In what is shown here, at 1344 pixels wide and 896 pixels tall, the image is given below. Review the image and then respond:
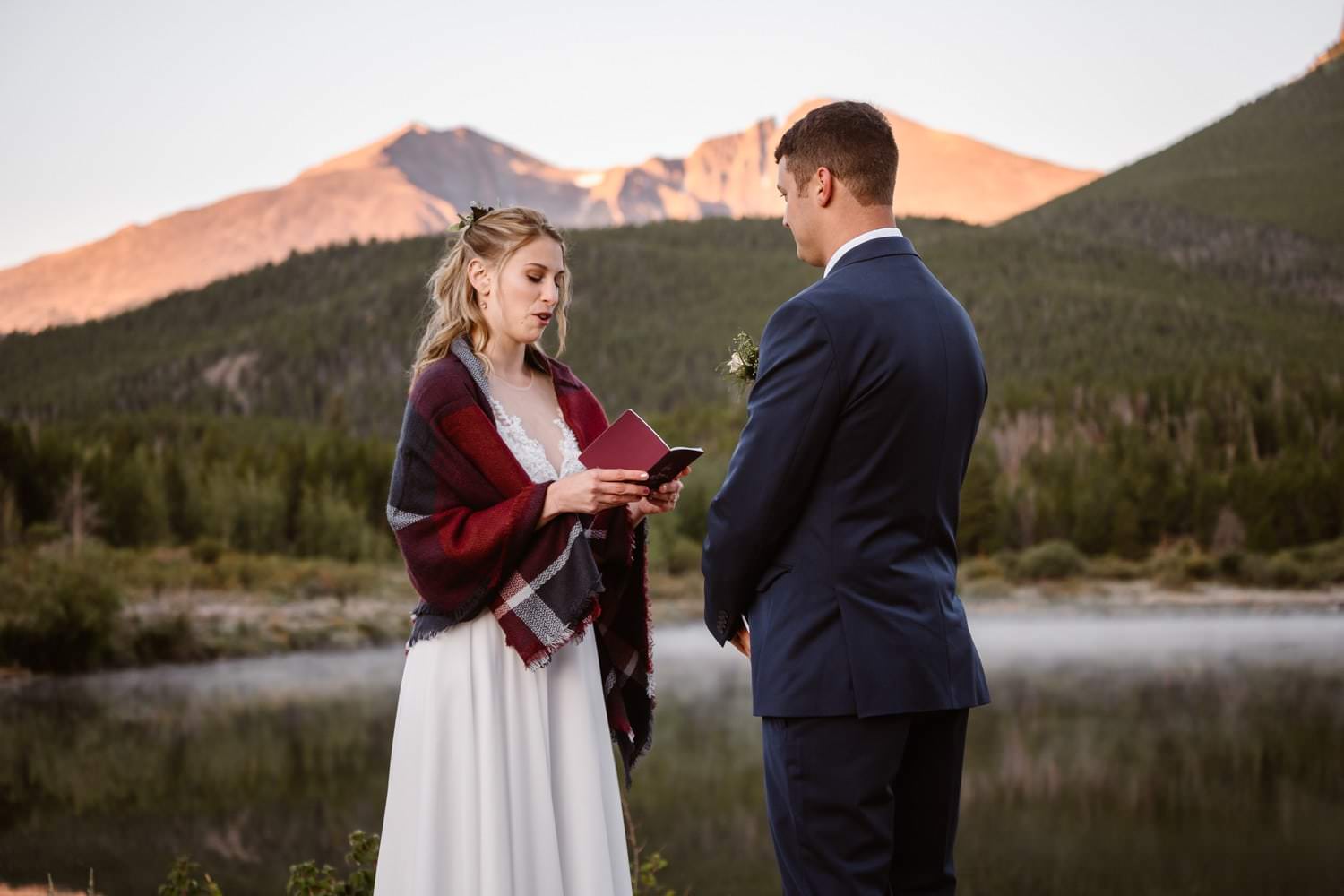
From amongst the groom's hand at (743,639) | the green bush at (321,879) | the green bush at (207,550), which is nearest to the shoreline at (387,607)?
the green bush at (207,550)

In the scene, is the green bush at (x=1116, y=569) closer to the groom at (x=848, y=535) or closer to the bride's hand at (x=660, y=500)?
the bride's hand at (x=660, y=500)

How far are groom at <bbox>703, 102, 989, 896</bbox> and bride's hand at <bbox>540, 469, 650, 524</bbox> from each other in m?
0.42

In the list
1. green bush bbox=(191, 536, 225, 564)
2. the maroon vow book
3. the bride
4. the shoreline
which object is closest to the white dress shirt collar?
the maroon vow book

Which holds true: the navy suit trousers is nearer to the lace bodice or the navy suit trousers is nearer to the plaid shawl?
the plaid shawl

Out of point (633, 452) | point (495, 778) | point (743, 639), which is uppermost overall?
point (633, 452)

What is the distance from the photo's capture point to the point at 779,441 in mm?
2111

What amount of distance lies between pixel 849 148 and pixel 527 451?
1.02 meters

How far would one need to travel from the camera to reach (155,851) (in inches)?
389

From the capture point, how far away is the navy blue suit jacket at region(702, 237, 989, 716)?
83.3 inches

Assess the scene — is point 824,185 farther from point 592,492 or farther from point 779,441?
point 592,492

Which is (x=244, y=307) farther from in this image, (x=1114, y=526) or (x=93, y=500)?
(x=1114, y=526)

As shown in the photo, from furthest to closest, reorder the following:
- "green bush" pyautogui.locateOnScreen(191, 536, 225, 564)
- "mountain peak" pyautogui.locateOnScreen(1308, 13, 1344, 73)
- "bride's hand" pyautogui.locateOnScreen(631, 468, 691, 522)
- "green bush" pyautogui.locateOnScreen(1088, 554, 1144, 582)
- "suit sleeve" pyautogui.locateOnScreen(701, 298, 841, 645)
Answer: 1. "mountain peak" pyautogui.locateOnScreen(1308, 13, 1344, 73)
2. "green bush" pyautogui.locateOnScreen(1088, 554, 1144, 582)
3. "green bush" pyautogui.locateOnScreen(191, 536, 225, 564)
4. "bride's hand" pyautogui.locateOnScreen(631, 468, 691, 522)
5. "suit sleeve" pyautogui.locateOnScreen(701, 298, 841, 645)

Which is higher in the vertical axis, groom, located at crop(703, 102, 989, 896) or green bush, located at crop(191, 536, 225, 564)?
groom, located at crop(703, 102, 989, 896)

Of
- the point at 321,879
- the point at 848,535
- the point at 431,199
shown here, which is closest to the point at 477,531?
the point at 848,535
